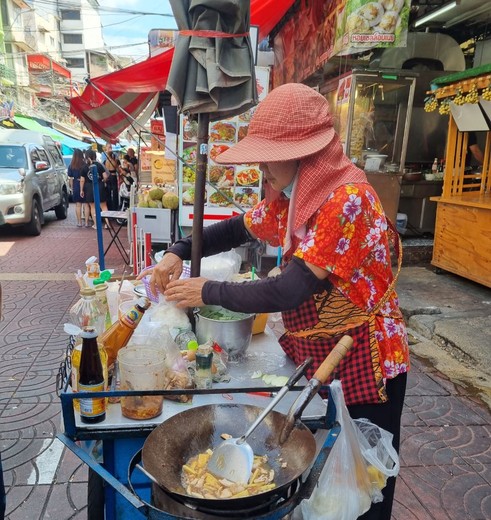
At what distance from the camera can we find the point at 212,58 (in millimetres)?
2172

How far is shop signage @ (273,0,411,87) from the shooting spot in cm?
501

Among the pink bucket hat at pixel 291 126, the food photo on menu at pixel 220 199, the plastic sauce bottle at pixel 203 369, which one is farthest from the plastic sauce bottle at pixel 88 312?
the food photo on menu at pixel 220 199

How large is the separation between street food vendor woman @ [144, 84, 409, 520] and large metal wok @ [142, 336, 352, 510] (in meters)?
0.22

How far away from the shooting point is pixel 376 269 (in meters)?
A: 1.64

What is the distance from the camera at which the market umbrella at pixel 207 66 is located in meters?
2.13

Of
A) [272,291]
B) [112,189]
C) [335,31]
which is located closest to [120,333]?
[272,291]

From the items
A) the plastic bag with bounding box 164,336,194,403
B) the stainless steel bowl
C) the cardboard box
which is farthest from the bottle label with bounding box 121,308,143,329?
the cardboard box

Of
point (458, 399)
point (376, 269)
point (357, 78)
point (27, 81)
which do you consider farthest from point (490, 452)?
point (27, 81)

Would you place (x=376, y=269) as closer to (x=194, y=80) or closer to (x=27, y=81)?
(x=194, y=80)

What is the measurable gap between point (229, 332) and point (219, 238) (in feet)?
1.75

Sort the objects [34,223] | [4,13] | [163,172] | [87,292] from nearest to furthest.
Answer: [87,292]
[163,172]
[34,223]
[4,13]

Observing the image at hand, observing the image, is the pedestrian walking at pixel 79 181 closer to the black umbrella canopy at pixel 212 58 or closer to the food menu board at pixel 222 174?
the food menu board at pixel 222 174

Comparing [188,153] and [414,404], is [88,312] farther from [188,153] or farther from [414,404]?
[188,153]

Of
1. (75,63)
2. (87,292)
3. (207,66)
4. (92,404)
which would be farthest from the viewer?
(75,63)
